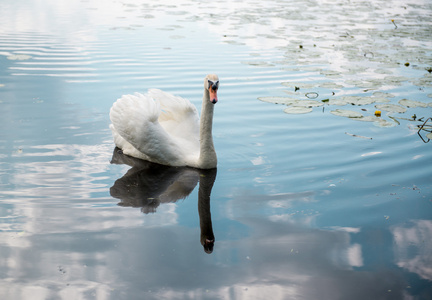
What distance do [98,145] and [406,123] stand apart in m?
4.41

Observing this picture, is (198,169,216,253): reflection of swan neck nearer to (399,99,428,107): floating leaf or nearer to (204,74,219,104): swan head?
(204,74,219,104): swan head

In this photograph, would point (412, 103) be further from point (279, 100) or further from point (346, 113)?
point (279, 100)

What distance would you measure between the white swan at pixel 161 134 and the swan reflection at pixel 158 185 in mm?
121

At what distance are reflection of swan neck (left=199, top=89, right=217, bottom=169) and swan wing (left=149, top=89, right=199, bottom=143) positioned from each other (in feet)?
1.66

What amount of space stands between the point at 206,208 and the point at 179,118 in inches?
72.8

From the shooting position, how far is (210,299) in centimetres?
377

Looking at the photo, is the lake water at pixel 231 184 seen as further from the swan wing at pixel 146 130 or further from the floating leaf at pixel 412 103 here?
the swan wing at pixel 146 130

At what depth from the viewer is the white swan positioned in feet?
19.9

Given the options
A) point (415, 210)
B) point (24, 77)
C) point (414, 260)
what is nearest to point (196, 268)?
point (414, 260)

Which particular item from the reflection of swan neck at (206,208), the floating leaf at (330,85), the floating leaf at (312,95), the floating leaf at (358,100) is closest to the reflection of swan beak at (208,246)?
the reflection of swan neck at (206,208)

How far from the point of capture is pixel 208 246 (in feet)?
14.8

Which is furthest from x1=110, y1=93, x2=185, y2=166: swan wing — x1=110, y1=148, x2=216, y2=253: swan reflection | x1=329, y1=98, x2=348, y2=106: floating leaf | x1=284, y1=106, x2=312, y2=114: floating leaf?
x1=329, y1=98, x2=348, y2=106: floating leaf

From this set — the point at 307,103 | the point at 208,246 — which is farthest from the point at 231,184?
the point at 307,103

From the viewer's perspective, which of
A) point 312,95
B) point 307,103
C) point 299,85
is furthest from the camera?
point 299,85
